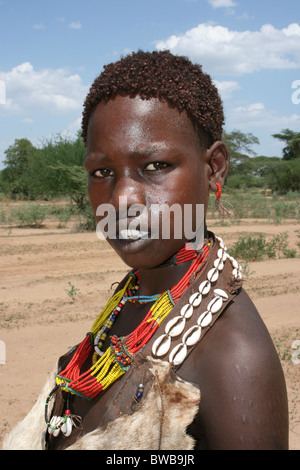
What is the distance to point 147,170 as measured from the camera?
122 cm

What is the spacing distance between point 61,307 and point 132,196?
18.1ft

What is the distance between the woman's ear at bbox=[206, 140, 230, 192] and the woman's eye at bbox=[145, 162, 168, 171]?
18 cm

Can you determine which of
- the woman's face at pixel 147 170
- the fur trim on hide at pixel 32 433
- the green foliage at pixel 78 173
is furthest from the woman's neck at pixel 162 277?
the green foliage at pixel 78 173

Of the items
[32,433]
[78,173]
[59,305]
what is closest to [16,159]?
[78,173]

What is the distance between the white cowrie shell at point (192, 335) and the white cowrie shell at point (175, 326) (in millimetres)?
20

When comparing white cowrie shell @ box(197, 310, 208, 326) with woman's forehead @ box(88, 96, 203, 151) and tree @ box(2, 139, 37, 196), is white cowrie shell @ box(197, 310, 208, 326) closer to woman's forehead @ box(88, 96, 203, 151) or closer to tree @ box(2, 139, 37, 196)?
Result: woman's forehead @ box(88, 96, 203, 151)

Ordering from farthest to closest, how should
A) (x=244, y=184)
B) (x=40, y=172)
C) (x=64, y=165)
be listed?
1. (x=244, y=184)
2. (x=40, y=172)
3. (x=64, y=165)

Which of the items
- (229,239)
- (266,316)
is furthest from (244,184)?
(266,316)

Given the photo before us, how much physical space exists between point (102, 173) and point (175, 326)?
1.56ft

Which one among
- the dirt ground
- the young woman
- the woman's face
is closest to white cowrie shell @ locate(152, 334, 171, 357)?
the young woman

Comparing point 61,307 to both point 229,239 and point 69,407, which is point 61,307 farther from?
point 229,239

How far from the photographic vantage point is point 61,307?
21.2 ft

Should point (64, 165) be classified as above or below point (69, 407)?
above

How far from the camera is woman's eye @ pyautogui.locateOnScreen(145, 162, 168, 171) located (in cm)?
121
